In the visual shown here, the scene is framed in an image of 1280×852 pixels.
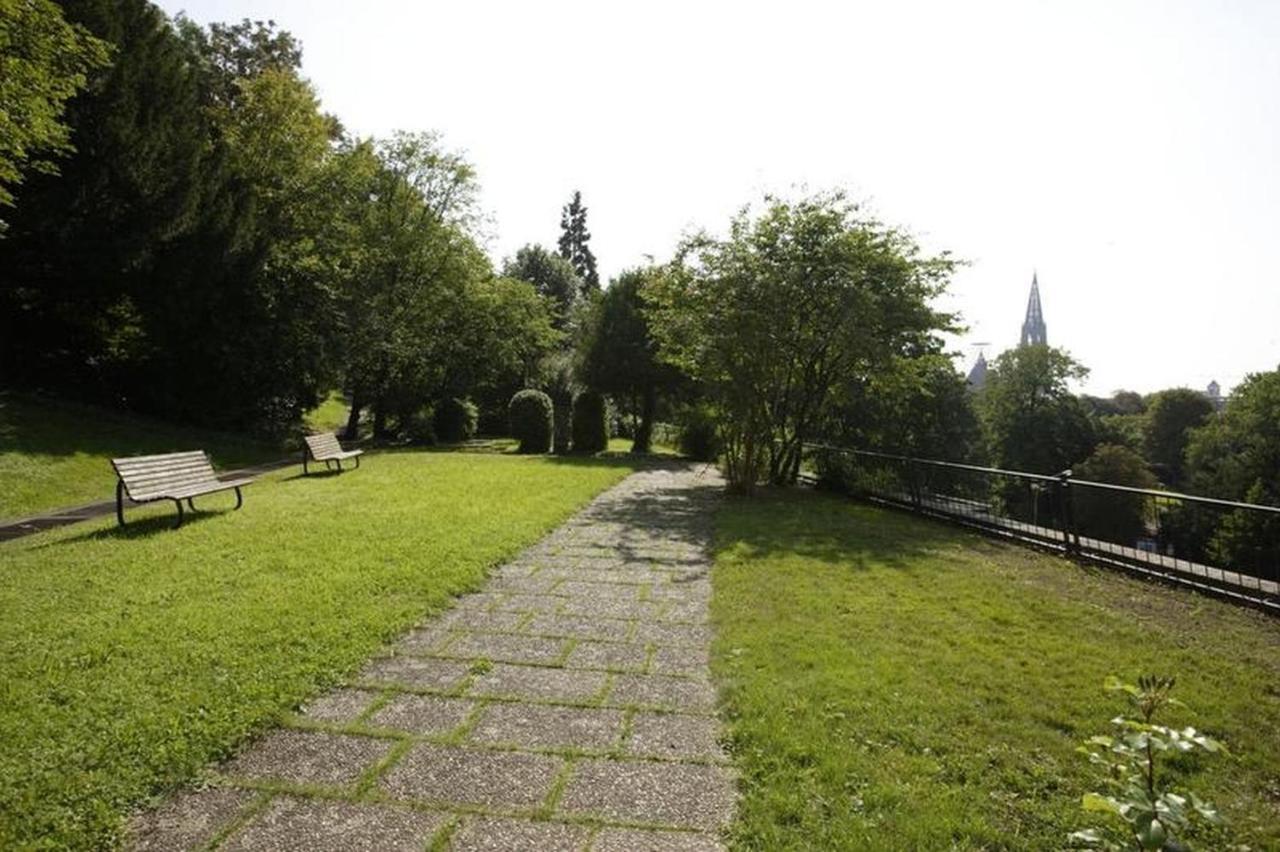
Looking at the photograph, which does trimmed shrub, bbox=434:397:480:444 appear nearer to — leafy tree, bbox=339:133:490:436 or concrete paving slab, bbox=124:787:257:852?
leafy tree, bbox=339:133:490:436

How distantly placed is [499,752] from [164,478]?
7.26 metres

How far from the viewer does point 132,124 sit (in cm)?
1465

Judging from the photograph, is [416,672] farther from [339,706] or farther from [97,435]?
[97,435]

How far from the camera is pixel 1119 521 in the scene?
26.7ft

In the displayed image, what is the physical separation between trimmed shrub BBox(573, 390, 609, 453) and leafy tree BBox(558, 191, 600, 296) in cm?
4129

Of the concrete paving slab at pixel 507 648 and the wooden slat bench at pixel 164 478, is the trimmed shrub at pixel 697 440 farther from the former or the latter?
the concrete paving slab at pixel 507 648

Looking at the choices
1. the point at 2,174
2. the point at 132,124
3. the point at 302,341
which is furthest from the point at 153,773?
the point at 302,341

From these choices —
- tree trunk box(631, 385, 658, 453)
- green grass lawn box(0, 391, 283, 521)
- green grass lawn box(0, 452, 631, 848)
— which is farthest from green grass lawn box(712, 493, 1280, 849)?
tree trunk box(631, 385, 658, 453)

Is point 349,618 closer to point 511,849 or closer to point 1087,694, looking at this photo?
point 511,849

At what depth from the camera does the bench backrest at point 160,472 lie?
7.63m

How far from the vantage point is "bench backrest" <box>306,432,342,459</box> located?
44.1ft

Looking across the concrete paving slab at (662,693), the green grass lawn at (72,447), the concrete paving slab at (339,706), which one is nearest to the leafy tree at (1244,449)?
the concrete paving slab at (662,693)

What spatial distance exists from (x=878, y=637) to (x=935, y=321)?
10.6m

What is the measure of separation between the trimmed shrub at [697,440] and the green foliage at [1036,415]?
2597cm
